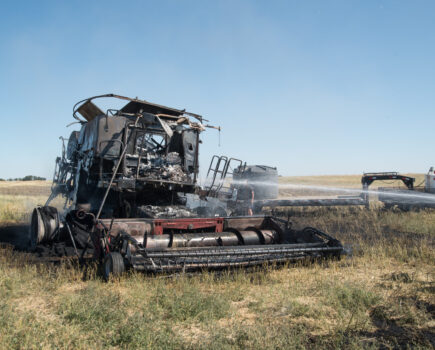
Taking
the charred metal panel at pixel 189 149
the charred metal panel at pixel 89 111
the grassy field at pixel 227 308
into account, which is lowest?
the grassy field at pixel 227 308

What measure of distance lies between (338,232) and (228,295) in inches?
302

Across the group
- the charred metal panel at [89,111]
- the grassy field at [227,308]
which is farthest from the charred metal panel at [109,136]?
the grassy field at [227,308]

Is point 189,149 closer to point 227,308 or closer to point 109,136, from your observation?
point 109,136

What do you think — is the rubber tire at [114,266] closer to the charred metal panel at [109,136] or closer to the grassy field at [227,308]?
the grassy field at [227,308]

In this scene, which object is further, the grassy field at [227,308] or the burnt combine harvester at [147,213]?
the burnt combine harvester at [147,213]

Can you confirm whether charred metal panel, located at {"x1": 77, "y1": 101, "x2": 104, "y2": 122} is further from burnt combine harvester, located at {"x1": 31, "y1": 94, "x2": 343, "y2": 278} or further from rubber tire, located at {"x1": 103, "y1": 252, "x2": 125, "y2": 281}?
rubber tire, located at {"x1": 103, "y1": 252, "x2": 125, "y2": 281}

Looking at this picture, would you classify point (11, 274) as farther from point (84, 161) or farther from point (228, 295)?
point (84, 161)

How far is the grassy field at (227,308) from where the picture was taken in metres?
3.84

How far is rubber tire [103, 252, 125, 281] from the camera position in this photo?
5699 mm

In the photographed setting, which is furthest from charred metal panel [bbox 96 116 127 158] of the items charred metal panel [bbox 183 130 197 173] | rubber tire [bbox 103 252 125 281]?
rubber tire [bbox 103 252 125 281]

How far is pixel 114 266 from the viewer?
5703 millimetres

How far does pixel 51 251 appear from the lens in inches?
330

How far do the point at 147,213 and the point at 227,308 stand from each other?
4.00 meters

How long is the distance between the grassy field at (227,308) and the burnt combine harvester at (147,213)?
0.33 meters
